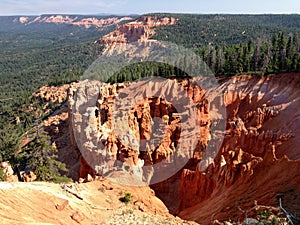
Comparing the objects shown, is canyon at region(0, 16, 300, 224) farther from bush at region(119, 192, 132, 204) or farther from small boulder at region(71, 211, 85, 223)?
bush at region(119, 192, 132, 204)

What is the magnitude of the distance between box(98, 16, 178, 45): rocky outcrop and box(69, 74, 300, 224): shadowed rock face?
374 feet

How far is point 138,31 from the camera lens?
170 meters

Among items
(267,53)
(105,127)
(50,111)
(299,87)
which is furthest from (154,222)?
(50,111)

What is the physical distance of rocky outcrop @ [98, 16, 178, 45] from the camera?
166250mm

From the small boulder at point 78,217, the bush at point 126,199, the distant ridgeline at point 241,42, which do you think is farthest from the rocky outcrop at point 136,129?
the distant ridgeline at point 241,42

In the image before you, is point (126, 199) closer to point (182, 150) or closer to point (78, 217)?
point (78, 217)

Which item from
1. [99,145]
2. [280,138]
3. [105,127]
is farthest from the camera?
[105,127]

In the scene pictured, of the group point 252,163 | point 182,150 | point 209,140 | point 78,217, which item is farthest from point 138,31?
point 78,217

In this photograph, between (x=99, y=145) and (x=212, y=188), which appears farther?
(x=99, y=145)

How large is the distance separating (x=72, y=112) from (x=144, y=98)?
10.3m

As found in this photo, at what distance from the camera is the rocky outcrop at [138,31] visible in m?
166

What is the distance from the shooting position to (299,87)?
45.3 meters

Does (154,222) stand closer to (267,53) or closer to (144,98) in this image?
(144,98)

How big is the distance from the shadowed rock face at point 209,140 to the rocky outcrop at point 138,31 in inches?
4494
